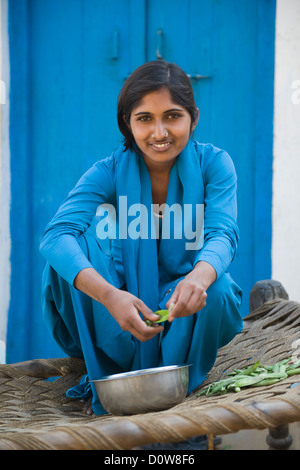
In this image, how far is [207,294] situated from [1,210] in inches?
89.9

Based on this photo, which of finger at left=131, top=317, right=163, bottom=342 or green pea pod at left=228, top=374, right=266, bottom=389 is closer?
finger at left=131, top=317, right=163, bottom=342

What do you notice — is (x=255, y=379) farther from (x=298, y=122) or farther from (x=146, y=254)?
(x=298, y=122)

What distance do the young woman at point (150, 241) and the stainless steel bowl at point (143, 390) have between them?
208 millimetres

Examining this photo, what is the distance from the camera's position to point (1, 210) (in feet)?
13.3

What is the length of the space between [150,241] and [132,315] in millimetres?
506

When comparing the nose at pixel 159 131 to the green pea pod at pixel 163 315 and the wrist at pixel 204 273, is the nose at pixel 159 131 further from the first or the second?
the green pea pod at pixel 163 315

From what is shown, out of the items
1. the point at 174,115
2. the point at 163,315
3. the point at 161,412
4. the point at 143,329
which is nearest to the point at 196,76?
the point at 174,115

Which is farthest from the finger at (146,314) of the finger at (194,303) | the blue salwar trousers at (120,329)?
the blue salwar trousers at (120,329)

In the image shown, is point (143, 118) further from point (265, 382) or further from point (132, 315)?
point (265, 382)

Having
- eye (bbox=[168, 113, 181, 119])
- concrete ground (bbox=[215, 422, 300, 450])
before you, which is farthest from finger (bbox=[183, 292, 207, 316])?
concrete ground (bbox=[215, 422, 300, 450])

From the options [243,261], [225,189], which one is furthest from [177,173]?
[243,261]

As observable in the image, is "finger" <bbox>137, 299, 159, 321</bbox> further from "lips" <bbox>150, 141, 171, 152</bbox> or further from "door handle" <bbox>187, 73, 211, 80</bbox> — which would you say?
"door handle" <bbox>187, 73, 211, 80</bbox>

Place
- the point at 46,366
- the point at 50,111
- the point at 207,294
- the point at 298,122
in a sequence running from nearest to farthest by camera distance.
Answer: the point at 207,294, the point at 46,366, the point at 298,122, the point at 50,111

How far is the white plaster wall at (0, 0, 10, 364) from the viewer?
4035 mm
